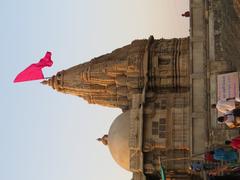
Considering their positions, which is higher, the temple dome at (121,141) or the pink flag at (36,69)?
the pink flag at (36,69)

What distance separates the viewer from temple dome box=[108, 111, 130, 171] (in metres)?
31.6

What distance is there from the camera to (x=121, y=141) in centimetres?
3173

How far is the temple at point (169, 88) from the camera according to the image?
90.0 feet

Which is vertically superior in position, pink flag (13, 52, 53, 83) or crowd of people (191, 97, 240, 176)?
pink flag (13, 52, 53, 83)

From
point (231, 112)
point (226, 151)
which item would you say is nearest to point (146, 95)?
point (226, 151)

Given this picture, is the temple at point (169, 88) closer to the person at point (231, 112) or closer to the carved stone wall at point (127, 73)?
the carved stone wall at point (127, 73)

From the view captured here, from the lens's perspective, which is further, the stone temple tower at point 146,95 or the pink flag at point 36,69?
the pink flag at point 36,69

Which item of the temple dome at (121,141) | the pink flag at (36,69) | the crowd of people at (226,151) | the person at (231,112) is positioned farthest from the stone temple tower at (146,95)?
the person at (231,112)

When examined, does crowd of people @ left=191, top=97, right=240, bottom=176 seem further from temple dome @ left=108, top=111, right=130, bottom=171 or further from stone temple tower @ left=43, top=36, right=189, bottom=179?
temple dome @ left=108, top=111, right=130, bottom=171

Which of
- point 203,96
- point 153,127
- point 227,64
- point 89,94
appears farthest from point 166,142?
point 89,94

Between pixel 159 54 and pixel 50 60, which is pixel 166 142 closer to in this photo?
pixel 159 54

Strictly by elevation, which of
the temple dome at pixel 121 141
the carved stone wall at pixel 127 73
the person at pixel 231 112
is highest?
the carved stone wall at pixel 127 73

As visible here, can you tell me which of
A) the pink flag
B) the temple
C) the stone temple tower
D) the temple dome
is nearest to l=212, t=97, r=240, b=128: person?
the temple

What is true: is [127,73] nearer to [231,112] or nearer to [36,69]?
[36,69]
